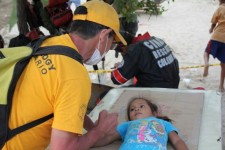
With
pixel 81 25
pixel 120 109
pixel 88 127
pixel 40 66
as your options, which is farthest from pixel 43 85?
pixel 120 109

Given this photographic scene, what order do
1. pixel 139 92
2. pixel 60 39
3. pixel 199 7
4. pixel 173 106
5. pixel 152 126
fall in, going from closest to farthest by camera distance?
pixel 60 39
pixel 152 126
pixel 173 106
pixel 139 92
pixel 199 7

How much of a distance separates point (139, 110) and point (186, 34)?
578cm

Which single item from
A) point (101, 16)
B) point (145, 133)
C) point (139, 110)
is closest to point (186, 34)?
point (139, 110)

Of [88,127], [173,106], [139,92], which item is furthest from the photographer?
[139,92]

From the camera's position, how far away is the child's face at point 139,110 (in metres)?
2.77

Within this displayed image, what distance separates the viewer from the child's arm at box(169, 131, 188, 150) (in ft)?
8.04

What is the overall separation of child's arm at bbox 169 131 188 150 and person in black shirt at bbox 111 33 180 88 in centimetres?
96

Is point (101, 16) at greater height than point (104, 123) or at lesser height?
greater

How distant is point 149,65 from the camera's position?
133 inches

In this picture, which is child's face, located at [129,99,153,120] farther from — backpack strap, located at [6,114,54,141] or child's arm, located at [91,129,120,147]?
backpack strap, located at [6,114,54,141]

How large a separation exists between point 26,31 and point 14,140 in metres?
1.91

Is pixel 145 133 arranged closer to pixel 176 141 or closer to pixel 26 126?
pixel 176 141

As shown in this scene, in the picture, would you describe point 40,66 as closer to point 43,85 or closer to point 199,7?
point 43,85

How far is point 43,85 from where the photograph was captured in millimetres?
1585
